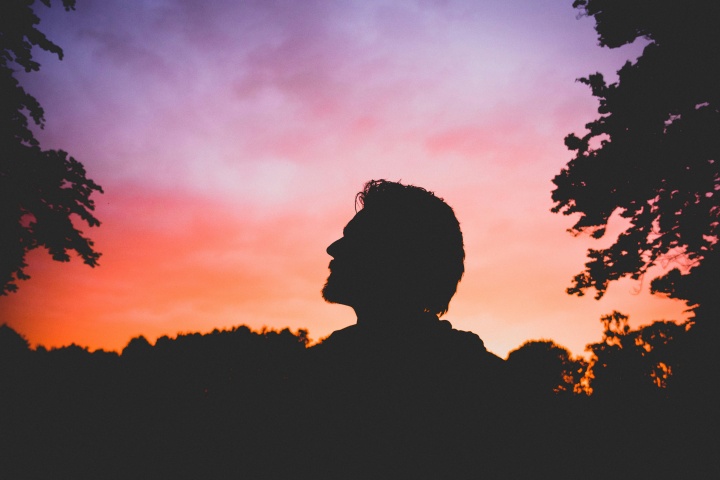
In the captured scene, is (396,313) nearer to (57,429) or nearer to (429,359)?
(429,359)

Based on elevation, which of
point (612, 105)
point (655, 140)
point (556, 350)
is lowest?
point (655, 140)

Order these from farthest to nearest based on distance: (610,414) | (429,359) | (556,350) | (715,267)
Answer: (556,350) < (610,414) < (715,267) < (429,359)

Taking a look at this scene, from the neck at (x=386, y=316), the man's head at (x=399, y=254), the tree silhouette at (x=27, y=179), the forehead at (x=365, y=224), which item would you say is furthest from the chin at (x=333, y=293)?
the tree silhouette at (x=27, y=179)

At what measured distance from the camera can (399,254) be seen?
2162 millimetres

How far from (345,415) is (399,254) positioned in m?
0.92

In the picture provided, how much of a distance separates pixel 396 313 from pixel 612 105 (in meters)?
9.73

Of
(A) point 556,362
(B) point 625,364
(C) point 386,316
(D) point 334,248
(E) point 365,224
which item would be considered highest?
(A) point 556,362

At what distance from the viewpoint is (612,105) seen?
884cm

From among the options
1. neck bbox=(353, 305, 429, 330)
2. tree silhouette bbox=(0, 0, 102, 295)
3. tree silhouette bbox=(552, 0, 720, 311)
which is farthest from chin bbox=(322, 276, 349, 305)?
tree silhouette bbox=(0, 0, 102, 295)

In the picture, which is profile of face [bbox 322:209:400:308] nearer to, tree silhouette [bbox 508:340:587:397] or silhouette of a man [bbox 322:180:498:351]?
silhouette of a man [bbox 322:180:498:351]

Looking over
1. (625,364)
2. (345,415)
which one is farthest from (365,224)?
(625,364)

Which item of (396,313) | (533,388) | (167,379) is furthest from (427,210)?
(167,379)

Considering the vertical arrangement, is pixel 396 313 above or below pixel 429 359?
above

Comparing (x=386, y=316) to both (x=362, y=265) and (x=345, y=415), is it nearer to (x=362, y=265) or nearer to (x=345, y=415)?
(x=362, y=265)
